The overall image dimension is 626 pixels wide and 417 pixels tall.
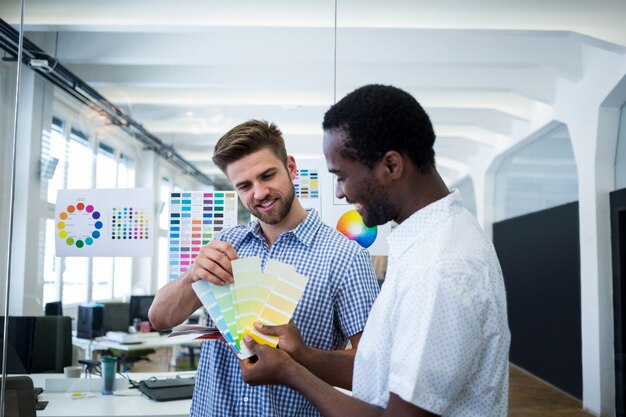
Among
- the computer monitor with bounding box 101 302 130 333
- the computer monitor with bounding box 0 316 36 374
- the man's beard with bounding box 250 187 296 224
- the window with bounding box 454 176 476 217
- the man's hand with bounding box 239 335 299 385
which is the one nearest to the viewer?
the man's hand with bounding box 239 335 299 385

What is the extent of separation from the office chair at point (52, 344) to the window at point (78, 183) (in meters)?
0.13

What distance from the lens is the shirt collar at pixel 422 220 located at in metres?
1.09

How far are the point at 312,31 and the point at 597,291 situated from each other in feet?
8.24

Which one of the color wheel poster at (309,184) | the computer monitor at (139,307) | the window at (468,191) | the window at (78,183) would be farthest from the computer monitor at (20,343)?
the window at (468,191)

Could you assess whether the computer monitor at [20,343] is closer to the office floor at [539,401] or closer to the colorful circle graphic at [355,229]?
the colorful circle graphic at [355,229]

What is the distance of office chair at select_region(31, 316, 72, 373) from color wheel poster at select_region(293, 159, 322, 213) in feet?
4.79

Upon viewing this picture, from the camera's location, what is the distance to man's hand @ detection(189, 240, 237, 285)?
4.75ft

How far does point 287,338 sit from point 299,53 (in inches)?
101

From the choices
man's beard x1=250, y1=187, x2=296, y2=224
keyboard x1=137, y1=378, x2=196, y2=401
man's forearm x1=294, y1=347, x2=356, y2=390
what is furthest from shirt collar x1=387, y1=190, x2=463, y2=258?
keyboard x1=137, y1=378, x2=196, y2=401

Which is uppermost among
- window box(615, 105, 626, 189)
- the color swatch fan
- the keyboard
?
window box(615, 105, 626, 189)

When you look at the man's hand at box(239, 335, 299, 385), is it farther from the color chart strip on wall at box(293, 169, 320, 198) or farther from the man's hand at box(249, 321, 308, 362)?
the color chart strip on wall at box(293, 169, 320, 198)

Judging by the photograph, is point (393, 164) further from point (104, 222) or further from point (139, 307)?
point (139, 307)

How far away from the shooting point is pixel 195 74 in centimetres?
377

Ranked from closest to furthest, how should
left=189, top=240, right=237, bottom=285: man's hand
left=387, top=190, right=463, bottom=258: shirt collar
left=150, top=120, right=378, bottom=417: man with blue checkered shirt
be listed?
left=387, top=190, right=463, bottom=258: shirt collar
left=189, top=240, right=237, bottom=285: man's hand
left=150, top=120, right=378, bottom=417: man with blue checkered shirt
